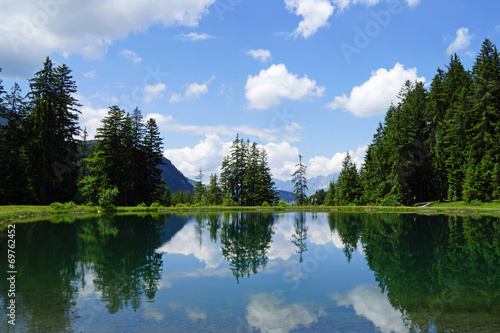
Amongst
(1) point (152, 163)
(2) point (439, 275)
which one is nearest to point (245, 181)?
(1) point (152, 163)

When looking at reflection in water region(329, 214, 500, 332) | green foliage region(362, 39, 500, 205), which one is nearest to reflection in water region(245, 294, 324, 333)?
reflection in water region(329, 214, 500, 332)

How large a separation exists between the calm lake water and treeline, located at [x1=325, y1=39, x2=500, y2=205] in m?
40.8

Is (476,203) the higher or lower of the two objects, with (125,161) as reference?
lower

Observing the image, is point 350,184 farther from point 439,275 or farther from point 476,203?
point 439,275

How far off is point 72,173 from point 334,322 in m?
58.2

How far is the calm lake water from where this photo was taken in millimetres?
8977

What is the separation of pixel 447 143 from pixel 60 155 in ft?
241

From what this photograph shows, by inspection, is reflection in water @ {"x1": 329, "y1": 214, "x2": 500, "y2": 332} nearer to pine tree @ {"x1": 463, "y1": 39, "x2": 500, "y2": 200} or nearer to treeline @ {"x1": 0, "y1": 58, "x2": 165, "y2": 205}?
pine tree @ {"x1": 463, "y1": 39, "x2": 500, "y2": 200}

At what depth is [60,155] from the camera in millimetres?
52094

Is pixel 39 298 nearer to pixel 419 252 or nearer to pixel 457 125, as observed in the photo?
pixel 419 252

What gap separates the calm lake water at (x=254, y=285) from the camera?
8.98 metres

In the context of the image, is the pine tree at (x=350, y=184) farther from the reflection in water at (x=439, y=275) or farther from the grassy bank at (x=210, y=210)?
the reflection in water at (x=439, y=275)

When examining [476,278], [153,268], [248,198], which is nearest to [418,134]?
[248,198]

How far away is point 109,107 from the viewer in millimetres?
64312
